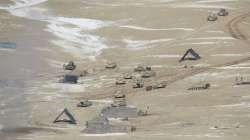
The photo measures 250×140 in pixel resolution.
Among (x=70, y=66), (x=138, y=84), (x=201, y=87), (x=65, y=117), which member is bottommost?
(x=65, y=117)

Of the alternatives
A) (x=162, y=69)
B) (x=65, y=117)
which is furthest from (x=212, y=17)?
(x=65, y=117)

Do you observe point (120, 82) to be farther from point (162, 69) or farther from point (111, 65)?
point (111, 65)

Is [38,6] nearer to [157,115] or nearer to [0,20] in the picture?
[0,20]

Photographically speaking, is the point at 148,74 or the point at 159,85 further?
the point at 148,74

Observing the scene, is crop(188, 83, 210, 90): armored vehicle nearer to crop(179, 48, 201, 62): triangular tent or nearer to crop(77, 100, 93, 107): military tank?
crop(77, 100, 93, 107): military tank

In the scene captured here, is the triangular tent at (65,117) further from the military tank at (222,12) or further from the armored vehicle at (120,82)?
the military tank at (222,12)

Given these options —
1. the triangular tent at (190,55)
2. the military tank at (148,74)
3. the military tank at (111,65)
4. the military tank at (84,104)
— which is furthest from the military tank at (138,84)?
the triangular tent at (190,55)
